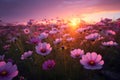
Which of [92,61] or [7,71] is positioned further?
[92,61]

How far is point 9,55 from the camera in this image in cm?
515

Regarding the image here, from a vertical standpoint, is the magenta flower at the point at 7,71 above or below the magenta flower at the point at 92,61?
above

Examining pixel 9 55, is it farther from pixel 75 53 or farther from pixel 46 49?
pixel 75 53

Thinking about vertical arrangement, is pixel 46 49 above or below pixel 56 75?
above

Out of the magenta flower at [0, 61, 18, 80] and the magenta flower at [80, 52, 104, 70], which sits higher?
the magenta flower at [0, 61, 18, 80]

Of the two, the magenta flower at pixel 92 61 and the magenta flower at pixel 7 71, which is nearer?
the magenta flower at pixel 7 71

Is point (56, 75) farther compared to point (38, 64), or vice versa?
point (38, 64)

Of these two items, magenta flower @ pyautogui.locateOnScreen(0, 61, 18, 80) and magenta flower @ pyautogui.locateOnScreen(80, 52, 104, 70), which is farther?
magenta flower @ pyautogui.locateOnScreen(80, 52, 104, 70)

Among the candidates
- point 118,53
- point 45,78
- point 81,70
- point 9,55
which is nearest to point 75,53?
point 81,70

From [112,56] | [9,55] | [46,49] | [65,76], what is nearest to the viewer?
[65,76]

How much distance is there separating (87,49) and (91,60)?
150cm

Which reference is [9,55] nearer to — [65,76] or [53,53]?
[53,53]

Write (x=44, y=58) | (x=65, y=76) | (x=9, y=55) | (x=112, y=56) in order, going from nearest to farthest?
1. (x=65, y=76)
2. (x=44, y=58)
3. (x=112, y=56)
4. (x=9, y=55)

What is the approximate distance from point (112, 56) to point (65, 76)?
1.29 m
